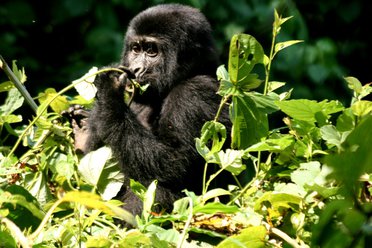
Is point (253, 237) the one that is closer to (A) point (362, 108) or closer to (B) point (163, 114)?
(A) point (362, 108)

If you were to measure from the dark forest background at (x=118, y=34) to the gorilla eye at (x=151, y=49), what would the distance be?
1502 millimetres

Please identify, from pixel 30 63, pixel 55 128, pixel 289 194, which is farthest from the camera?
pixel 30 63

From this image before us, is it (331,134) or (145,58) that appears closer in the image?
(331,134)

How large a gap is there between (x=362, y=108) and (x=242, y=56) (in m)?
0.25

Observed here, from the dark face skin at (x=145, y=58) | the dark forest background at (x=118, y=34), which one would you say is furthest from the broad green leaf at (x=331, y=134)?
the dark forest background at (x=118, y=34)

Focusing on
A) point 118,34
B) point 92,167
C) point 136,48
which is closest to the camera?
point 92,167

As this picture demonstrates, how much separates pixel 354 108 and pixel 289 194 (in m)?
0.21

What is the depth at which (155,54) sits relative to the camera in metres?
2.35

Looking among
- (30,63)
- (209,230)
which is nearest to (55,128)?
(209,230)

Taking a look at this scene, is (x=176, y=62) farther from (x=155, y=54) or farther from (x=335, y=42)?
(x=335, y=42)

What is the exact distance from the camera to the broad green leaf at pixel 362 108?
48.4 inches

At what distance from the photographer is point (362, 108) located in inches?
48.8

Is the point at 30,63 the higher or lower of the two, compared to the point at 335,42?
higher

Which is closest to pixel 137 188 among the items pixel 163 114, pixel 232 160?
pixel 232 160
